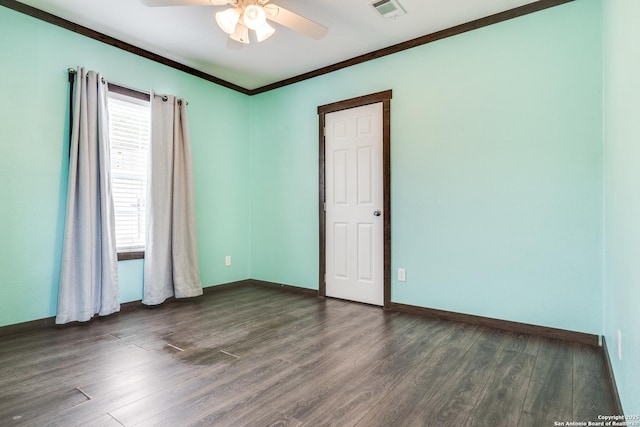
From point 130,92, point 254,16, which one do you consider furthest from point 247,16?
point 130,92

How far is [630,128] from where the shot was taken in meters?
1.37

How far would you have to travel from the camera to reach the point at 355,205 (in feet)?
12.0

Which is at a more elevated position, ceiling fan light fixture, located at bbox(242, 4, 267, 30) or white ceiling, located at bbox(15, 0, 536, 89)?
white ceiling, located at bbox(15, 0, 536, 89)

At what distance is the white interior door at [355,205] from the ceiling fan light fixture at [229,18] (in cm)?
172

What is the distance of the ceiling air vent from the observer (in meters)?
2.61

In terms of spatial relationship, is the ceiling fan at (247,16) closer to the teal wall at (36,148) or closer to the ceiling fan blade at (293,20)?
the ceiling fan blade at (293,20)

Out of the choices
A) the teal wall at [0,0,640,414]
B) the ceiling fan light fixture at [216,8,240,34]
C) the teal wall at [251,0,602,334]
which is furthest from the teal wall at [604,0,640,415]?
the ceiling fan light fixture at [216,8,240,34]

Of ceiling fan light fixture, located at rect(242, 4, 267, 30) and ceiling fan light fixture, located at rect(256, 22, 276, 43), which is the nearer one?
ceiling fan light fixture, located at rect(242, 4, 267, 30)

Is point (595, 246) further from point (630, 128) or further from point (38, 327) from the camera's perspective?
point (38, 327)

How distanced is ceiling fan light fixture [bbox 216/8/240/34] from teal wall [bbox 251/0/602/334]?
171 cm

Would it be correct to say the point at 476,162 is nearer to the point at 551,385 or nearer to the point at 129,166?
the point at 551,385

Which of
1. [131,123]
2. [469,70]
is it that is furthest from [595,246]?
[131,123]

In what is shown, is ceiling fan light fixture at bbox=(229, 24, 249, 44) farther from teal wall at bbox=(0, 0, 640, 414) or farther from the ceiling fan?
teal wall at bbox=(0, 0, 640, 414)

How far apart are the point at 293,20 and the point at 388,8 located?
0.88 meters
